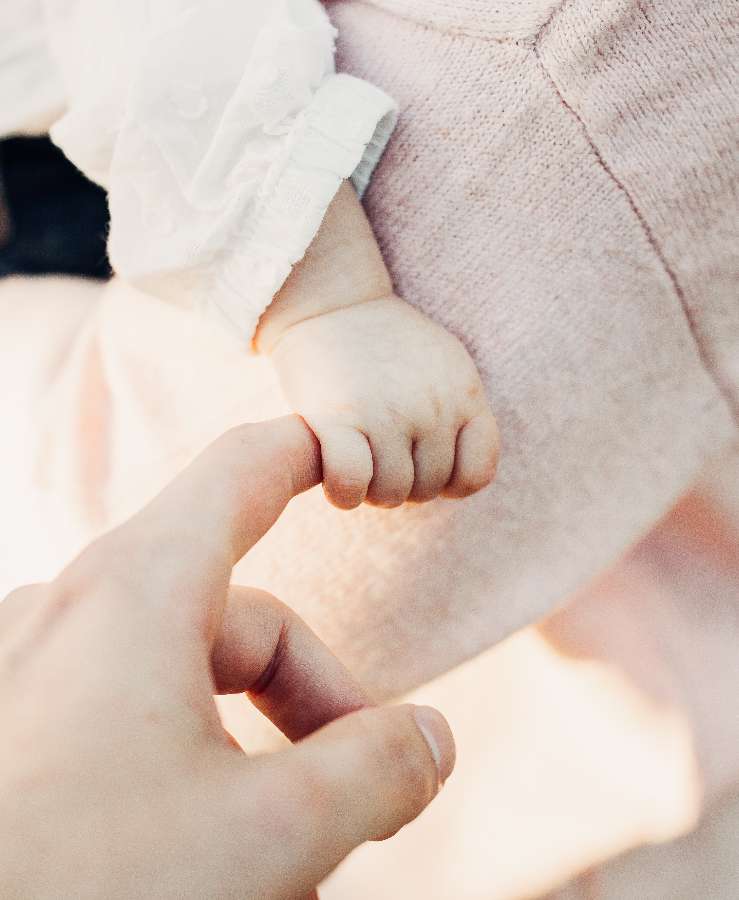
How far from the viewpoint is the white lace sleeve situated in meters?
0.45

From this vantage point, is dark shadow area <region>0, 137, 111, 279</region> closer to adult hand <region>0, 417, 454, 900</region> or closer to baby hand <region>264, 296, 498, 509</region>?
baby hand <region>264, 296, 498, 509</region>

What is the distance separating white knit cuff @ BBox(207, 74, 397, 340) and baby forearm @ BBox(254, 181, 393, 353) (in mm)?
17

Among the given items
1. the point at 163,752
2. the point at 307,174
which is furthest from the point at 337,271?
the point at 163,752

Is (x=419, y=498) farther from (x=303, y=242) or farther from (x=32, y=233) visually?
(x=32, y=233)

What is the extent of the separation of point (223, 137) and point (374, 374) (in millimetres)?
170

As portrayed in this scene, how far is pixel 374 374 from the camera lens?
1.46ft

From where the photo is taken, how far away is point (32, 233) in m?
0.70

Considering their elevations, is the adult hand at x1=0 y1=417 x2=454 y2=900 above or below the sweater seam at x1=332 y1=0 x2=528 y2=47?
below

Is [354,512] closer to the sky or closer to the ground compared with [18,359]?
closer to the sky

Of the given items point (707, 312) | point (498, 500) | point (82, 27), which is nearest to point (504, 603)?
point (498, 500)

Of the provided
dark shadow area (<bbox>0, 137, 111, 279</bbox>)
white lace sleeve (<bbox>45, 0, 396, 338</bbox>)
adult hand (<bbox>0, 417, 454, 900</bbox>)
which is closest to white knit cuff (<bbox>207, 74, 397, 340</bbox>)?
white lace sleeve (<bbox>45, 0, 396, 338</bbox>)

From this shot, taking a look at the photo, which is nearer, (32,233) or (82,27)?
(82,27)

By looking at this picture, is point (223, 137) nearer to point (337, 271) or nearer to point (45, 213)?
point (337, 271)

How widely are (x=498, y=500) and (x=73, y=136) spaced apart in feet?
1.19
